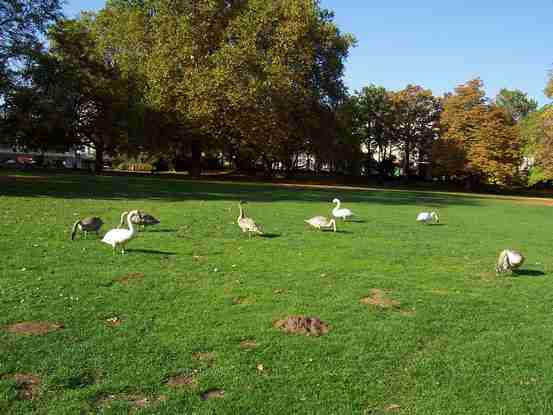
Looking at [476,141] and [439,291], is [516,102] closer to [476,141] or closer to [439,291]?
[476,141]

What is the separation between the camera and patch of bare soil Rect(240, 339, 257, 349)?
791cm

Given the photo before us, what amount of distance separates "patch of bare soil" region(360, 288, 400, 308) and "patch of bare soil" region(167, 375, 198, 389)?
450 cm

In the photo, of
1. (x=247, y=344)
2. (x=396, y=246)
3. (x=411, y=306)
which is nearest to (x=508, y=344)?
(x=411, y=306)

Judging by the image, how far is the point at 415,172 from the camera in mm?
91312

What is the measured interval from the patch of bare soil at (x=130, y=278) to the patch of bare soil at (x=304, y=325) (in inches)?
144

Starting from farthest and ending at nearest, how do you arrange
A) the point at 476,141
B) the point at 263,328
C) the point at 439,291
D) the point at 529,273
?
the point at 476,141 < the point at 529,273 < the point at 439,291 < the point at 263,328

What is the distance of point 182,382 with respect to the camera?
6.78 m

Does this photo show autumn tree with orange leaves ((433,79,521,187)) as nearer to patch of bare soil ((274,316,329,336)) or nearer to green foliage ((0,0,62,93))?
green foliage ((0,0,62,93))

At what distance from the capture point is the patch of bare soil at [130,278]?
433 inches

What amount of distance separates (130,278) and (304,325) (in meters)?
4.28

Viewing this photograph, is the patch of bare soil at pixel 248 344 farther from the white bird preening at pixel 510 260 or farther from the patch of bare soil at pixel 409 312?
the white bird preening at pixel 510 260

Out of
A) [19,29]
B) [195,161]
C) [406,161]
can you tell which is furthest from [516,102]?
[19,29]

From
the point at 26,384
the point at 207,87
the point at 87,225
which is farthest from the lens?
the point at 207,87

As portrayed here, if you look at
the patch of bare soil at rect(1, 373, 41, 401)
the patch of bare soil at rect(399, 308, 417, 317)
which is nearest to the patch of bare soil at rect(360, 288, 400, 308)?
the patch of bare soil at rect(399, 308, 417, 317)
